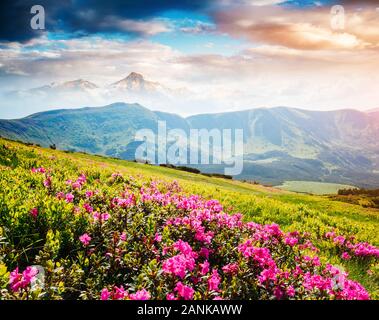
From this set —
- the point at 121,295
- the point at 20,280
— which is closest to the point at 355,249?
the point at 121,295

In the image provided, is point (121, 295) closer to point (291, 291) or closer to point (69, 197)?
point (291, 291)

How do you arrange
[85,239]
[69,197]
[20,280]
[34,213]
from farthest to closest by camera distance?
[69,197]
[34,213]
[85,239]
[20,280]

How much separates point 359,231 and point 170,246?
491 inches

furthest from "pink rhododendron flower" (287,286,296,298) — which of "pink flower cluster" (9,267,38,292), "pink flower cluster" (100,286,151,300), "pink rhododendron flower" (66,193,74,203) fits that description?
"pink rhododendron flower" (66,193,74,203)

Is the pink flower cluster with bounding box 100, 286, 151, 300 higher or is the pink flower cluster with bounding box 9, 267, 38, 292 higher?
the pink flower cluster with bounding box 9, 267, 38, 292

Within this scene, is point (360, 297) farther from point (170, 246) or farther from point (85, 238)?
point (85, 238)

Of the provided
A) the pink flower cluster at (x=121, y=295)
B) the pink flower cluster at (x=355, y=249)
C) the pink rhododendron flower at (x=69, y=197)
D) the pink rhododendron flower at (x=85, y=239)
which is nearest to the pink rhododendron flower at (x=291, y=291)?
the pink flower cluster at (x=121, y=295)

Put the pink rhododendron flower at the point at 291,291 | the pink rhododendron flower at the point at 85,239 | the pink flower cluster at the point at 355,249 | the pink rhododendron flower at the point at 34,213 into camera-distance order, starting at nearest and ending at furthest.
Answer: the pink rhododendron flower at the point at 291,291 < the pink rhododendron flower at the point at 85,239 < the pink rhododendron flower at the point at 34,213 < the pink flower cluster at the point at 355,249

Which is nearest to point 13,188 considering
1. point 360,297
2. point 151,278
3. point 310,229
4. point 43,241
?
point 43,241

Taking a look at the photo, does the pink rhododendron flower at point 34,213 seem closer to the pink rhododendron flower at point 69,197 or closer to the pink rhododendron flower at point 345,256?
the pink rhododendron flower at point 69,197

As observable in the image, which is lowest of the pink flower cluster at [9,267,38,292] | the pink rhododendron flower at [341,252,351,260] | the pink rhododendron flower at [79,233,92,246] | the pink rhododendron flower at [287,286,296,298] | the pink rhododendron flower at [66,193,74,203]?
the pink rhododendron flower at [341,252,351,260]

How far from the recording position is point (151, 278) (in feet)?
15.4

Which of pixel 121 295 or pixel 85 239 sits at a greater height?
pixel 85 239

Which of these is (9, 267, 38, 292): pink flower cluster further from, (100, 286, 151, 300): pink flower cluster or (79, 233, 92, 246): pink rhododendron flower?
(79, 233, 92, 246): pink rhododendron flower
